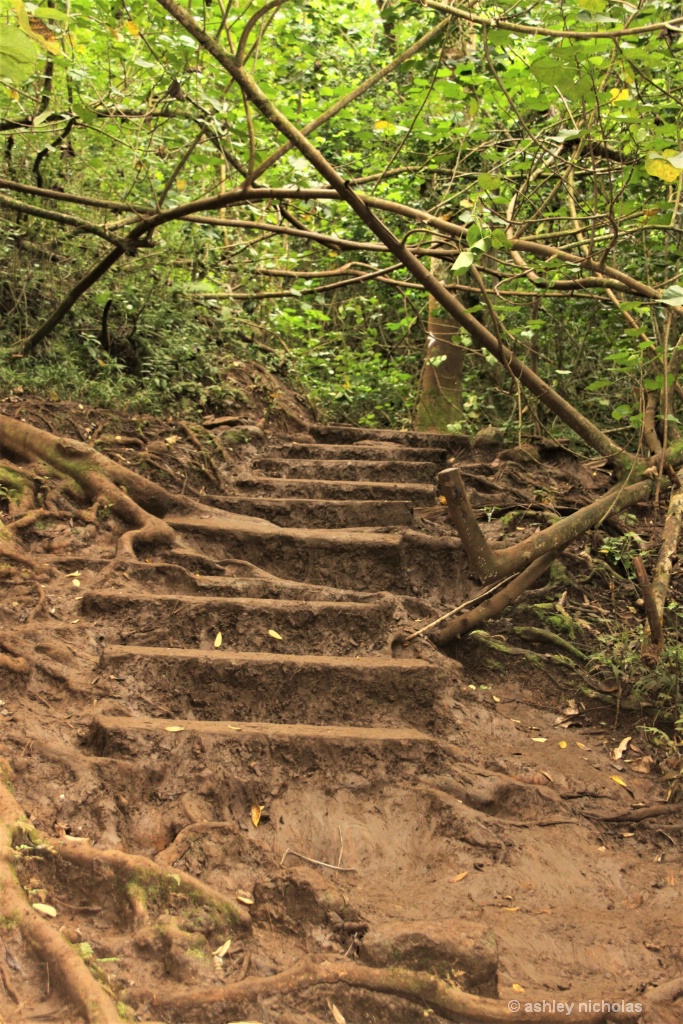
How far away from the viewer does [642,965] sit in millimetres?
3152

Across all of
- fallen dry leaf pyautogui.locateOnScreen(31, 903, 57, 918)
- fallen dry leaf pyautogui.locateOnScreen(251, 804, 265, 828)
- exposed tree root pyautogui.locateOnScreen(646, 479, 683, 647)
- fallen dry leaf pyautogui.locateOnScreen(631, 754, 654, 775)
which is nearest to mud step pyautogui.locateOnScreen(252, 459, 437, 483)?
exposed tree root pyautogui.locateOnScreen(646, 479, 683, 647)

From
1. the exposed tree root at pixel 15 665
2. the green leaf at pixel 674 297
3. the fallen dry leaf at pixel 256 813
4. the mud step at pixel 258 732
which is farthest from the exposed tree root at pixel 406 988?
the green leaf at pixel 674 297

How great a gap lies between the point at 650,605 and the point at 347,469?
9.44ft

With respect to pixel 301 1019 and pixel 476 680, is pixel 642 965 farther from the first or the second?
pixel 476 680

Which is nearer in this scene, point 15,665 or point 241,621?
point 15,665

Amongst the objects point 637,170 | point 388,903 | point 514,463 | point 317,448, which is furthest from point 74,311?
point 388,903

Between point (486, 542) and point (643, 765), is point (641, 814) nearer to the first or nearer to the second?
point (643, 765)

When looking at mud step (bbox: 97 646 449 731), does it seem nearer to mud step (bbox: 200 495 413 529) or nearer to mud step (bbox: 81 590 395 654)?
mud step (bbox: 81 590 395 654)

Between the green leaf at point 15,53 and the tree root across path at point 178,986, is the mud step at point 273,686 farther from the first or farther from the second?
the green leaf at point 15,53

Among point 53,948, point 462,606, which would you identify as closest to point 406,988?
point 53,948

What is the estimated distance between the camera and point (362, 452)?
24.0 ft

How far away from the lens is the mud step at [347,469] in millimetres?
6879

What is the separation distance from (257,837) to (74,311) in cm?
495

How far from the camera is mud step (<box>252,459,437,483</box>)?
688 centimetres
